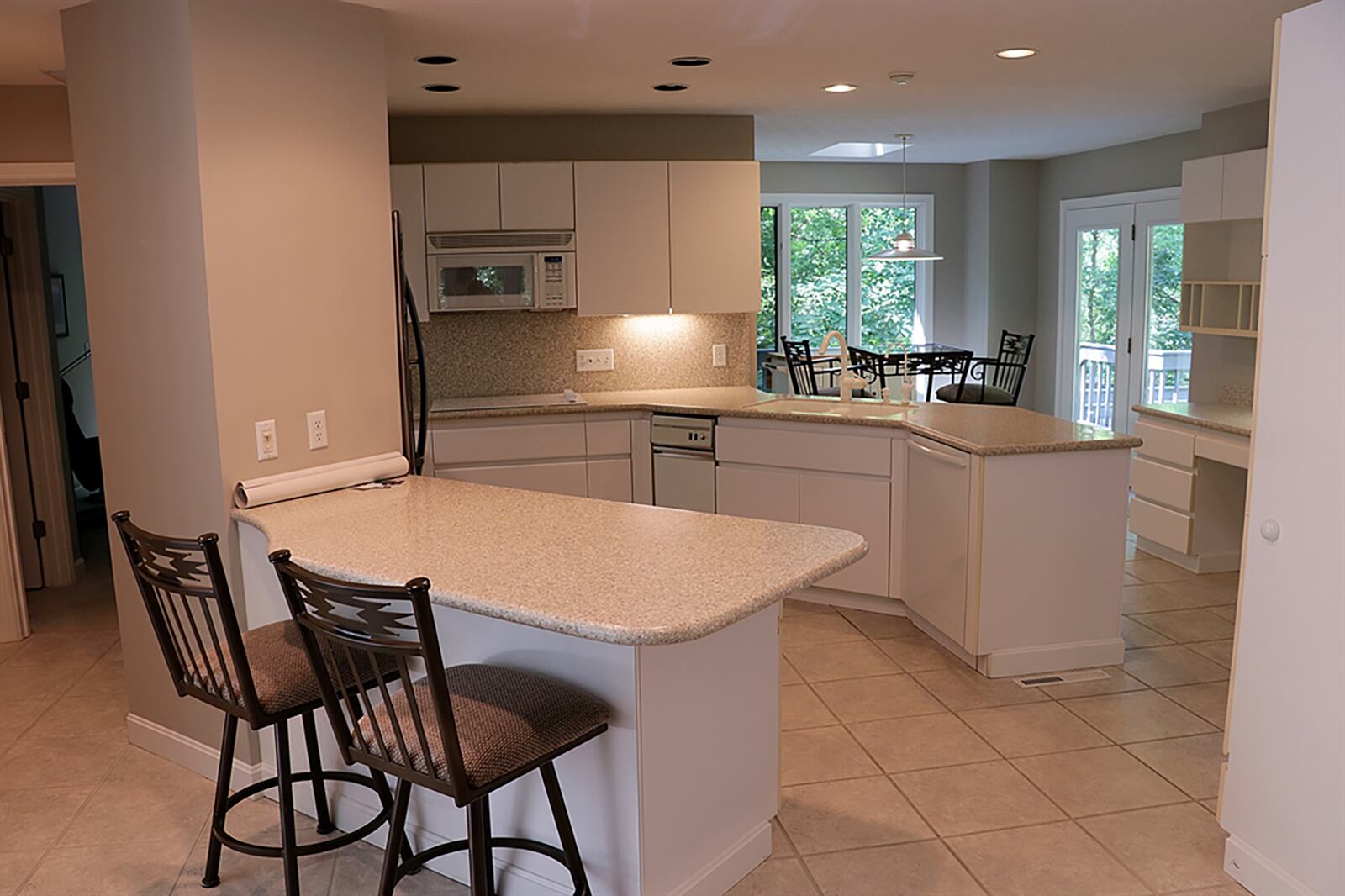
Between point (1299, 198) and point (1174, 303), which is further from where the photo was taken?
point (1174, 303)

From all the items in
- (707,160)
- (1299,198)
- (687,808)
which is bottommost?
(687,808)

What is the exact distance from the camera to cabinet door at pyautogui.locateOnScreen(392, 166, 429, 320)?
17.7 ft

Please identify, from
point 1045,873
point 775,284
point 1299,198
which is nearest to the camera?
point 1299,198

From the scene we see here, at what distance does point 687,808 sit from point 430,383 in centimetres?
370

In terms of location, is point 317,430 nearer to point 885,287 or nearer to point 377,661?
point 377,661

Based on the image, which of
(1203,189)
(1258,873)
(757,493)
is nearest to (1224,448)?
(1203,189)

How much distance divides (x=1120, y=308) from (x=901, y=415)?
3819 mm

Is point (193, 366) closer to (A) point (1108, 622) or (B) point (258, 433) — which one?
(B) point (258, 433)

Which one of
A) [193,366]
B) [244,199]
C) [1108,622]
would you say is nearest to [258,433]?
[193,366]

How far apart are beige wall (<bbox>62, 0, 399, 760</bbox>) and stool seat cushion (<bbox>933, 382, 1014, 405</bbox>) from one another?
4955 mm

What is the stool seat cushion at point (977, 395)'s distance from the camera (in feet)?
25.1

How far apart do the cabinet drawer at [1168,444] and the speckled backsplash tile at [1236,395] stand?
524mm

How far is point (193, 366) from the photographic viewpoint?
10.5 ft

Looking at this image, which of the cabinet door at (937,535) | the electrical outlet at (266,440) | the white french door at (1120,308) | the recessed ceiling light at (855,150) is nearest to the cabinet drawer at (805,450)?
the cabinet door at (937,535)
